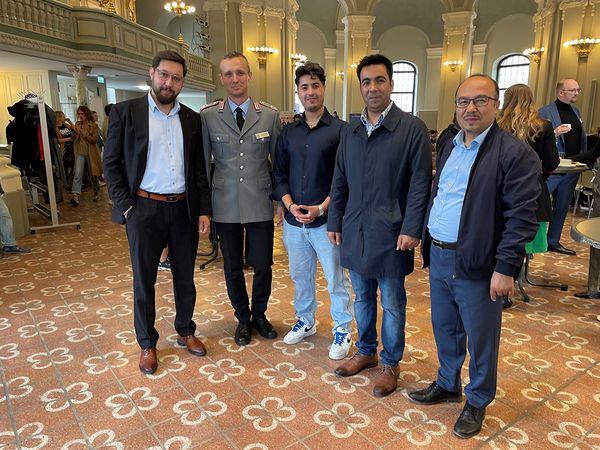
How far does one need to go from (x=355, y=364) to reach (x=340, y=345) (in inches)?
8.0

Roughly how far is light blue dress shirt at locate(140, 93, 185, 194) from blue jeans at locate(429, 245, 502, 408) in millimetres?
1483

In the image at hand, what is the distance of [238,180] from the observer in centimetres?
280

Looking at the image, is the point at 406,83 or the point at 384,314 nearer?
the point at 384,314

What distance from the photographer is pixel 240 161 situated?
110 inches

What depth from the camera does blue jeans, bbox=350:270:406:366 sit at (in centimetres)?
237

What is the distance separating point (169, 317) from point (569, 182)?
448 centimetres

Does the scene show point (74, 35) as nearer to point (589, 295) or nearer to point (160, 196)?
point (160, 196)

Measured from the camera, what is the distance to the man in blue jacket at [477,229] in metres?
1.80

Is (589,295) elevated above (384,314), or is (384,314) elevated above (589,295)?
(384,314)

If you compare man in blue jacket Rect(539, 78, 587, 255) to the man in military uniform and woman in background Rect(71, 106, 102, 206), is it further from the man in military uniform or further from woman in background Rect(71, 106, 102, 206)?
woman in background Rect(71, 106, 102, 206)

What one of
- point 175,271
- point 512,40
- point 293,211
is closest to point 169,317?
point 175,271

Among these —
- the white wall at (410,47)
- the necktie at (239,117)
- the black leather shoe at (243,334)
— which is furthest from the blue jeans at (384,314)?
the white wall at (410,47)

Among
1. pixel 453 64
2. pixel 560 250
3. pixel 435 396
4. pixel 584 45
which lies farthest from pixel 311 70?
pixel 453 64

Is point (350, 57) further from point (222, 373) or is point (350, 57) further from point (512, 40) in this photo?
point (222, 373)
